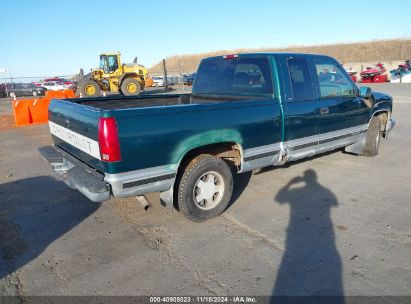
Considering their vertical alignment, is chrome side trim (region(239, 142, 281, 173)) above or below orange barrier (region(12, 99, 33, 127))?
below

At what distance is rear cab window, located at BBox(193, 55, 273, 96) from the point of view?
4680mm

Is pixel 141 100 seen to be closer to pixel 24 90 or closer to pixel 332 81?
pixel 332 81

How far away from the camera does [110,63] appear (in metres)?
22.6

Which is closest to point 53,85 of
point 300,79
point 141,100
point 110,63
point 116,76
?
point 110,63

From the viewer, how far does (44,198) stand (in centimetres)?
497

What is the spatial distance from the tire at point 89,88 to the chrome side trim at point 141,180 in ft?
61.5

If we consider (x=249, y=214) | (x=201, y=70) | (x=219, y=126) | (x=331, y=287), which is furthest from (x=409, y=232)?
(x=201, y=70)

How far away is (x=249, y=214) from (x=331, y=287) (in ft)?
5.19

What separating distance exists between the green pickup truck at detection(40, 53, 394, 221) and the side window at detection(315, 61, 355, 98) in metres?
0.02

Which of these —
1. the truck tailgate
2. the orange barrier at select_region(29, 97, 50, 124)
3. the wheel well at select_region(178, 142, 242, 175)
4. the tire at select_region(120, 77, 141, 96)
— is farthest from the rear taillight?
the tire at select_region(120, 77, 141, 96)

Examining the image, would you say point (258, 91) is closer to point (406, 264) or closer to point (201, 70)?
point (201, 70)

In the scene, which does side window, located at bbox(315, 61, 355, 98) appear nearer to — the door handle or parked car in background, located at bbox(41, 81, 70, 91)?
the door handle

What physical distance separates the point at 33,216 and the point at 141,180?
1904mm

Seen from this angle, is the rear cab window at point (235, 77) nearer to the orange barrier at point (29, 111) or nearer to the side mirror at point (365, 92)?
the side mirror at point (365, 92)
